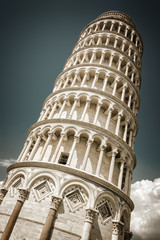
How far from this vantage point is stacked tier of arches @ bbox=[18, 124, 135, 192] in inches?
601

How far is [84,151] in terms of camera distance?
16.0 metres

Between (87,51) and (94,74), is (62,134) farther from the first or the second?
(87,51)

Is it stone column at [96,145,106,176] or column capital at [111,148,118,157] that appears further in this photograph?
column capital at [111,148,118,157]

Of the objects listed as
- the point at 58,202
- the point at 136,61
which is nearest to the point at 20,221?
the point at 58,202

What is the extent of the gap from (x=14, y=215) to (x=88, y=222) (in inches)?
176

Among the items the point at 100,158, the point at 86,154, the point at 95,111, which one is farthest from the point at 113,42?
the point at 86,154

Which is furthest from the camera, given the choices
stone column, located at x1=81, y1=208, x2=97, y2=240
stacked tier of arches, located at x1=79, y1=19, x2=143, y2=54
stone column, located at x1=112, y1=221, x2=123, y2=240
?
stacked tier of arches, located at x1=79, y1=19, x2=143, y2=54

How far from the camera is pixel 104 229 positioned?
43.0ft

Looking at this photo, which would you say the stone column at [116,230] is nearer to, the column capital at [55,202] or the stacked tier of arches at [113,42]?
the column capital at [55,202]

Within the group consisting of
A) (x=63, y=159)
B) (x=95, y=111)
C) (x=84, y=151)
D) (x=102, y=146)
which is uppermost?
(x=95, y=111)

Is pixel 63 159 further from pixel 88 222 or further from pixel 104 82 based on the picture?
pixel 104 82

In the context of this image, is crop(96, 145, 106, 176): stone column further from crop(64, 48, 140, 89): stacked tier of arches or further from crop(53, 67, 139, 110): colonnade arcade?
crop(64, 48, 140, 89): stacked tier of arches

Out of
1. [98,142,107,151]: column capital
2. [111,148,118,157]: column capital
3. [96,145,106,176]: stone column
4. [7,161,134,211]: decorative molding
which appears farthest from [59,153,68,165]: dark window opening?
[111,148,118,157]: column capital

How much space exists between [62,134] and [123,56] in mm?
13579
